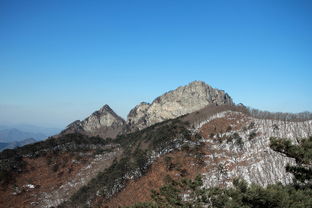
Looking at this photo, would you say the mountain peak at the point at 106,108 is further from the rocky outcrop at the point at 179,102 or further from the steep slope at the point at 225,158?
the steep slope at the point at 225,158

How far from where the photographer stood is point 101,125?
170500mm

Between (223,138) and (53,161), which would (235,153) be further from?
(53,161)

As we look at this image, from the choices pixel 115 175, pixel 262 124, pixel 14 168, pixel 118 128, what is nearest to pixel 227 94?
pixel 118 128

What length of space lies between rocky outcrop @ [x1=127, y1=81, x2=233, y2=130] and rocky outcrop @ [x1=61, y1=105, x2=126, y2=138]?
8.97 metres

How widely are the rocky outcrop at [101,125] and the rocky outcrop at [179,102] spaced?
8.97 meters

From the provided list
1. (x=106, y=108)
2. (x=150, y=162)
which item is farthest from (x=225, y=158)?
Result: (x=106, y=108)

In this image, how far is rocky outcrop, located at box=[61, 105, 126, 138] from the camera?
537ft

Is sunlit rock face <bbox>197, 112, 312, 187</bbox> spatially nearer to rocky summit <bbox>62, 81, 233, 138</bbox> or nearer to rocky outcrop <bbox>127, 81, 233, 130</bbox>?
rocky outcrop <bbox>127, 81, 233, 130</bbox>

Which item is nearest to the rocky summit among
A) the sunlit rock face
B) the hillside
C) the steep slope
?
the hillside

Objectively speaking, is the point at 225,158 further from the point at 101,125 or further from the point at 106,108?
the point at 106,108

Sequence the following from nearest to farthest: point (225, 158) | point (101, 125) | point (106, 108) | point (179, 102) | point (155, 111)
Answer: point (225, 158) < point (179, 102) < point (155, 111) < point (101, 125) < point (106, 108)

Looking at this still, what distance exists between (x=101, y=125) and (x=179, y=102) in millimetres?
56676

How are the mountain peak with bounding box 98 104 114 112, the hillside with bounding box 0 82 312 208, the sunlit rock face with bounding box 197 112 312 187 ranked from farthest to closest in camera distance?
the mountain peak with bounding box 98 104 114 112, the hillside with bounding box 0 82 312 208, the sunlit rock face with bounding box 197 112 312 187

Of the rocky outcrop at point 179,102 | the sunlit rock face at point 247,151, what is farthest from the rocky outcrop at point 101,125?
the sunlit rock face at point 247,151
